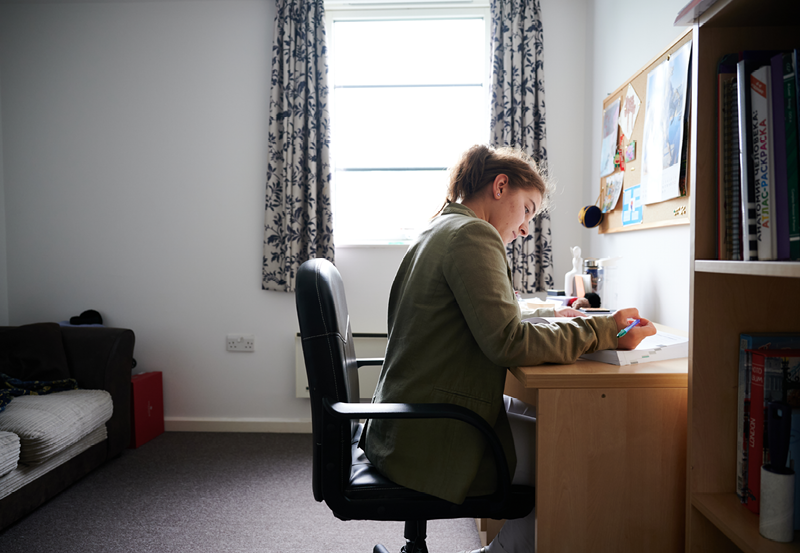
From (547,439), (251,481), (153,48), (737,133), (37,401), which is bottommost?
(251,481)

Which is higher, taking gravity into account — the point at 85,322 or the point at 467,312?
the point at 467,312

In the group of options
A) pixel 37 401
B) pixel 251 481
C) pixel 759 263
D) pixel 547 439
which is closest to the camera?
pixel 759 263

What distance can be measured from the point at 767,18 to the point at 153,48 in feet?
10.2

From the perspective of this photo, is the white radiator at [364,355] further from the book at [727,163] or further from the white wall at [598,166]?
the book at [727,163]

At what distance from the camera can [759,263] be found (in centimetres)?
69

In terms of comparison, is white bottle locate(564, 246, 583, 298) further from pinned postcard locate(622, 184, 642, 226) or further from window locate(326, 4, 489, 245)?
window locate(326, 4, 489, 245)

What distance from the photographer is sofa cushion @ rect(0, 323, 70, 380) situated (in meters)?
2.40

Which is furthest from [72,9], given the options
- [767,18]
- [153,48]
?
[767,18]

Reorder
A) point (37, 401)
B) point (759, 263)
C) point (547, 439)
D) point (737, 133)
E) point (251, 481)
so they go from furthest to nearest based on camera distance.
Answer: point (251, 481) → point (37, 401) → point (547, 439) → point (737, 133) → point (759, 263)

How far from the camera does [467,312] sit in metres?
1.03

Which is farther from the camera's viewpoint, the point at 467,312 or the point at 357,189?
the point at 357,189

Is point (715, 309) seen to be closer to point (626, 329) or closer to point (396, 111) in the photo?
point (626, 329)

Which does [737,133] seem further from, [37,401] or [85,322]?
[85,322]

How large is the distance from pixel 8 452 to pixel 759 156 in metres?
2.34
